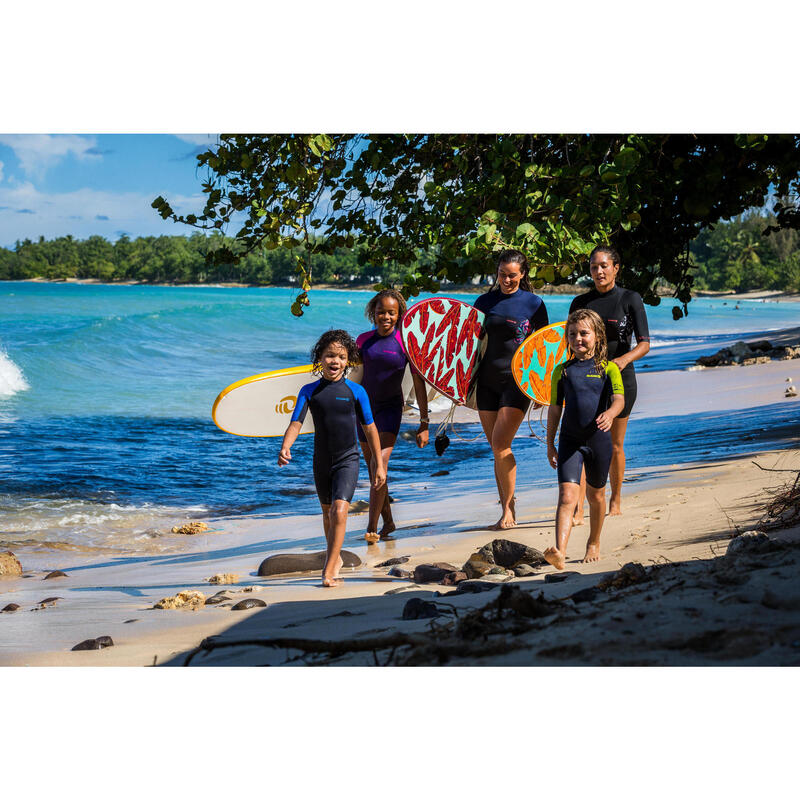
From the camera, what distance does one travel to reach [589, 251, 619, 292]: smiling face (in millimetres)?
4930

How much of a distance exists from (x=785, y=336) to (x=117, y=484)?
1873cm

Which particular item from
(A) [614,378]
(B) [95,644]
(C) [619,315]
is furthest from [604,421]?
(B) [95,644]

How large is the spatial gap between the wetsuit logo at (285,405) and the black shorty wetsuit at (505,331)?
4.23 ft

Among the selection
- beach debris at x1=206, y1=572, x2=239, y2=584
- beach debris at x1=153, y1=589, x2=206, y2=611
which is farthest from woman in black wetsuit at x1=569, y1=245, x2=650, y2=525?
beach debris at x1=153, y1=589, x2=206, y2=611

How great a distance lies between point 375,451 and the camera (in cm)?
469

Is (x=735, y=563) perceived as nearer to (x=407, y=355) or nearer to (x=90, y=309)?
(x=407, y=355)

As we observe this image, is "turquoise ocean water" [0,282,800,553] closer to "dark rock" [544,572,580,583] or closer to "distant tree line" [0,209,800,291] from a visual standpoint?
"distant tree line" [0,209,800,291]

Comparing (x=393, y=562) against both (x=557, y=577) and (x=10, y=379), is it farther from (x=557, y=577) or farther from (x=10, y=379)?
(x=10, y=379)

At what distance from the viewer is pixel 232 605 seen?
424 cm

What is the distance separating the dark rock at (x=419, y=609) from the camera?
3.50 metres

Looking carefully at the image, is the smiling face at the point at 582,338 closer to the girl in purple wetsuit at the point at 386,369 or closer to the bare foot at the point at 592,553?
the bare foot at the point at 592,553

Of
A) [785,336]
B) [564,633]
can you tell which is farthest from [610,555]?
[785,336]

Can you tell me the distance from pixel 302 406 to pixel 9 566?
2.78 meters

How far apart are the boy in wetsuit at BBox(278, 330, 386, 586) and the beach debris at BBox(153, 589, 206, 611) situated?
0.66 m
